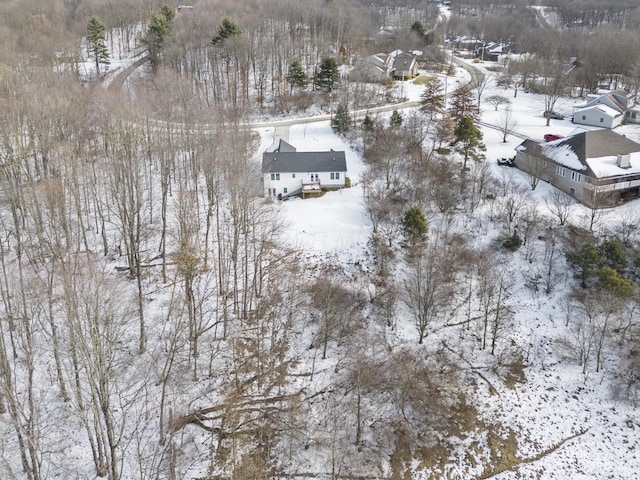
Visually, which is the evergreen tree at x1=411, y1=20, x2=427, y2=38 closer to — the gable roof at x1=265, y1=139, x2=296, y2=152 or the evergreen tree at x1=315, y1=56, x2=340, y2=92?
the evergreen tree at x1=315, y1=56, x2=340, y2=92

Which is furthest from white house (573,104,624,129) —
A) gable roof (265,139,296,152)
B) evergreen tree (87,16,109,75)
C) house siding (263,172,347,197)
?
evergreen tree (87,16,109,75)

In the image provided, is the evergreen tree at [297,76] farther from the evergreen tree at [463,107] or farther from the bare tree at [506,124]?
the bare tree at [506,124]

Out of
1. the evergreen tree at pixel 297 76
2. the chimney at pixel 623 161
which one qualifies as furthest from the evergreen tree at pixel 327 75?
the chimney at pixel 623 161

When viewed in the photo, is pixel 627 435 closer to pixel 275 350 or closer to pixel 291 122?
pixel 275 350

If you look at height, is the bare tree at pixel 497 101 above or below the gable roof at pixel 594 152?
above

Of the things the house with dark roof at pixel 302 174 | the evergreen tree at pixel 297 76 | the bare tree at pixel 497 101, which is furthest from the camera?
the bare tree at pixel 497 101

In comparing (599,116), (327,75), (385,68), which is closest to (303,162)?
(327,75)

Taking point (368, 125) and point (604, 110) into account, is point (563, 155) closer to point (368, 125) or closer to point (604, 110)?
point (368, 125)
